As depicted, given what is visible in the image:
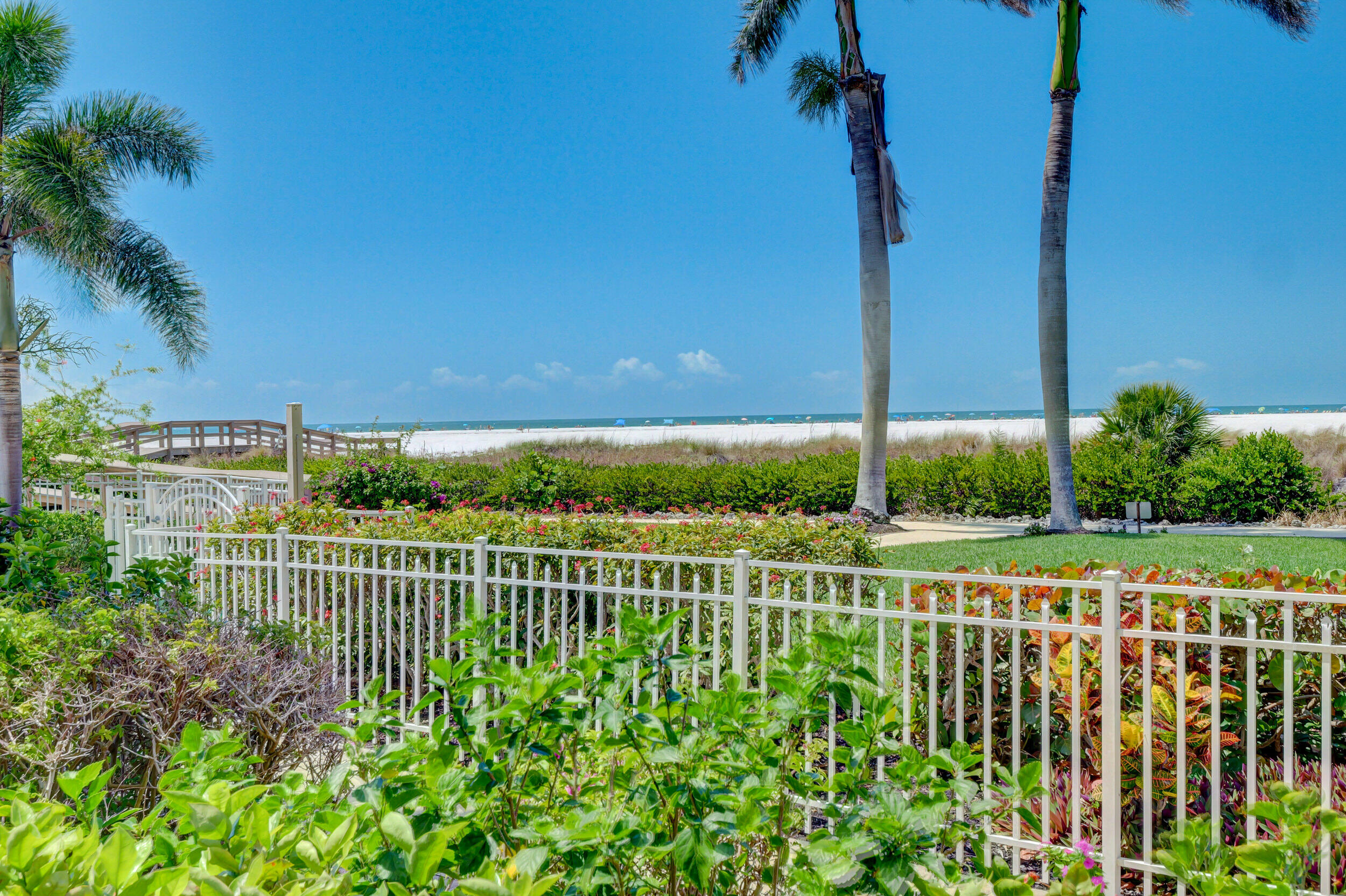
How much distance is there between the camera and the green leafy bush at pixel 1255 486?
46.3 feet

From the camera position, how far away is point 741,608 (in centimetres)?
364

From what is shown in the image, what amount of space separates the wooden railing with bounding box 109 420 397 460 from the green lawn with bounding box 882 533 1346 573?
22782 millimetres

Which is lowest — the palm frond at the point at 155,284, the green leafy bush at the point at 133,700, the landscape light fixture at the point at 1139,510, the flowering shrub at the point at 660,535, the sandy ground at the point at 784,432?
the landscape light fixture at the point at 1139,510

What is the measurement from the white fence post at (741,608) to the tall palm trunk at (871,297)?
10.5m

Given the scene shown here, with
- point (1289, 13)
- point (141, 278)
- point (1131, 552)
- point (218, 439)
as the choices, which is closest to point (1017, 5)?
point (1289, 13)

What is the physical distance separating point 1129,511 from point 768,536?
389 inches

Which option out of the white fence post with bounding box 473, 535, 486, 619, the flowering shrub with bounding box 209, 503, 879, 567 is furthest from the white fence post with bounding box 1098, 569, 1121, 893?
the white fence post with bounding box 473, 535, 486, 619

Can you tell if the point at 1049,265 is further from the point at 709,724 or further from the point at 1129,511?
the point at 709,724

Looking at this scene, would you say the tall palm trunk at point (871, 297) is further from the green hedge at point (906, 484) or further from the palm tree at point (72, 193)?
the palm tree at point (72, 193)

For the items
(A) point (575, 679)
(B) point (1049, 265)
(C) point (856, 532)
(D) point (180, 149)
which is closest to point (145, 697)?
(A) point (575, 679)

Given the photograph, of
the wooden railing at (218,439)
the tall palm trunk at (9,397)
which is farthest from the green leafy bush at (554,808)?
the wooden railing at (218,439)

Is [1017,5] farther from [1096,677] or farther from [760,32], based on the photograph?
[1096,677]

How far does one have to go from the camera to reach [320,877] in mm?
1201

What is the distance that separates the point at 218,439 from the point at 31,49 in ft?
68.8
